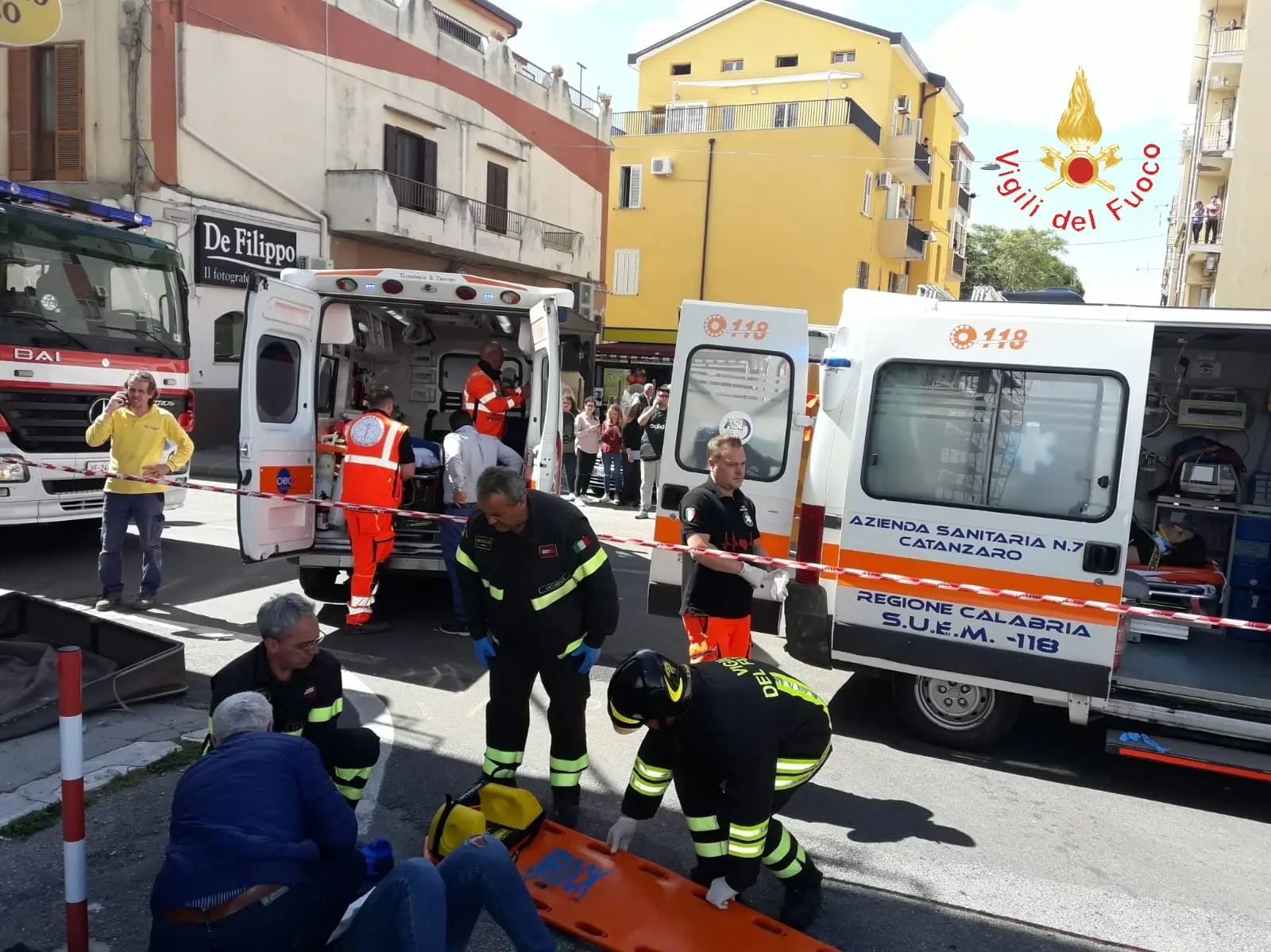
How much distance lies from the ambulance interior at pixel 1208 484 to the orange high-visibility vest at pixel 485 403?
194 inches

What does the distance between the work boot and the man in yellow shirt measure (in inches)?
218

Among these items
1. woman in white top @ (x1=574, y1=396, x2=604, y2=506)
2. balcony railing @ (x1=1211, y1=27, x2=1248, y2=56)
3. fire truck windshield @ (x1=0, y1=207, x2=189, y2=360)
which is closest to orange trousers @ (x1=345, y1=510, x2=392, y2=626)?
fire truck windshield @ (x1=0, y1=207, x2=189, y2=360)

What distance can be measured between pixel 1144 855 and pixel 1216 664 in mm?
2078

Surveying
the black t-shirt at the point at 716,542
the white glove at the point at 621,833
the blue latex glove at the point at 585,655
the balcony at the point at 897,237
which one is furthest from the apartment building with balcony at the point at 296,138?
the balcony at the point at 897,237

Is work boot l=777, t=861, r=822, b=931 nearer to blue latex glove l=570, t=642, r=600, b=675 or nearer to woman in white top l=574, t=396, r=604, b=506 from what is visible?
blue latex glove l=570, t=642, r=600, b=675

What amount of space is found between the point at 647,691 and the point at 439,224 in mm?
19318

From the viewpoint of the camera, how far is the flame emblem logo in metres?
8.87

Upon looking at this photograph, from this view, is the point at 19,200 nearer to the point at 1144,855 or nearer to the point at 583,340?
the point at 1144,855

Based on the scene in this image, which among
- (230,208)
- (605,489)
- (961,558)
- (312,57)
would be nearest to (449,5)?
(312,57)

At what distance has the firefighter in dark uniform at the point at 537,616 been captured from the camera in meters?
4.00

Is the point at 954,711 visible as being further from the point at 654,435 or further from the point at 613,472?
the point at 613,472

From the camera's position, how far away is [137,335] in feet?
30.0

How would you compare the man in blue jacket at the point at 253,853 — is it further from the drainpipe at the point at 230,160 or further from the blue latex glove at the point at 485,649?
the drainpipe at the point at 230,160

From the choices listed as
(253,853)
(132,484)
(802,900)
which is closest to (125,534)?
(132,484)
